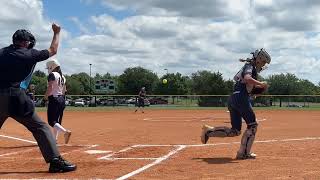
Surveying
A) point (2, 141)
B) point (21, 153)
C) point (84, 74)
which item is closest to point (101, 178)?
point (21, 153)

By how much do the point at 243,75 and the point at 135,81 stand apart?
10162 centimetres

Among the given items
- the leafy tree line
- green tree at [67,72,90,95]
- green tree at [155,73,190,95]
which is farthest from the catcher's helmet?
green tree at [67,72,90,95]

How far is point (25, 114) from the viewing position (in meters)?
7.51

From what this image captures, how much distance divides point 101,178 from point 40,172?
1.17 m

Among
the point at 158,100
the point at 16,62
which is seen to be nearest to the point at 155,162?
the point at 16,62

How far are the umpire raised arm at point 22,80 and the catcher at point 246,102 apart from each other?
3.16m

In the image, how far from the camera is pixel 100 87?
2403 inches

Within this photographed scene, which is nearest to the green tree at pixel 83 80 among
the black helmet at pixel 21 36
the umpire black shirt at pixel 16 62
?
the black helmet at pixel 21 36

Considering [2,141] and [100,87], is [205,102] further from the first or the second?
[2,141]

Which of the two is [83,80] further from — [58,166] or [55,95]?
[58,166]

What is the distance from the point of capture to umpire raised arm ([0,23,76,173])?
24.1 ft

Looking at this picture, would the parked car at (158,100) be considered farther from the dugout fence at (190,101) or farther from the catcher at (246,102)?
the catcher at (246,102)

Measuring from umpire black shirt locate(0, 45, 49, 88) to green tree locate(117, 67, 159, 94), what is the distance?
9817 cm

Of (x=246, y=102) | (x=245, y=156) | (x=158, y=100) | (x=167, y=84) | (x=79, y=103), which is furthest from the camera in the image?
(x=167, y=84)
